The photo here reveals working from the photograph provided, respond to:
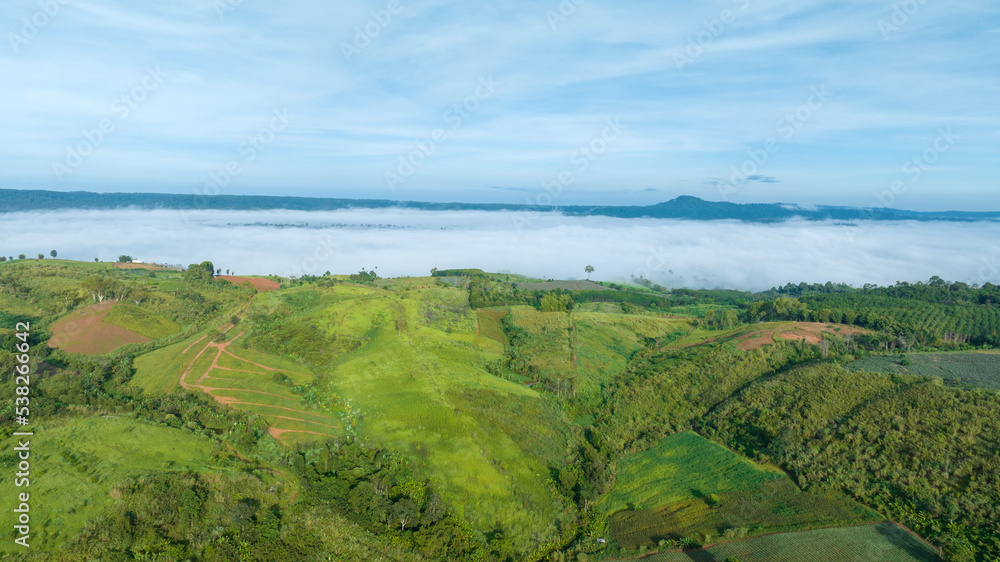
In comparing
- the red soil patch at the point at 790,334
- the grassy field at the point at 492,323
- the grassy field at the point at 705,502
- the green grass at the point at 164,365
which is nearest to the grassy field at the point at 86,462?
the green grass at the point at 164,365

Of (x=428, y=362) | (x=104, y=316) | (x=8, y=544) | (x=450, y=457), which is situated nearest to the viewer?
(x=8, y=544)

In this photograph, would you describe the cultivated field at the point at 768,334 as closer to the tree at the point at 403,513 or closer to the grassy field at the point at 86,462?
the tree at the point at 403,513

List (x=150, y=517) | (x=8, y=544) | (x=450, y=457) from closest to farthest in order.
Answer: (x=8, y=544) → (x=150, y=517) → (x=450, y=457)

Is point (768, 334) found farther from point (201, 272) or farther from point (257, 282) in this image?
point (201, 272)

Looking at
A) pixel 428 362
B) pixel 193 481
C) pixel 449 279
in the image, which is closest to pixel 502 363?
pixel 428 362

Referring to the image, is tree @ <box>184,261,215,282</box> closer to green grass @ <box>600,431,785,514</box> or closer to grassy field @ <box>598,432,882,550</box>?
green grass @ <box>600,431,785,514</box>

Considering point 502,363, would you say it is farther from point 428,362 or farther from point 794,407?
point 794,407

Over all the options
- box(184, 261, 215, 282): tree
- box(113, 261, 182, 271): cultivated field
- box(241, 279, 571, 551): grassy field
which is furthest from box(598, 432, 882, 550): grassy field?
box(113, 261, 182, 271): cultivated field

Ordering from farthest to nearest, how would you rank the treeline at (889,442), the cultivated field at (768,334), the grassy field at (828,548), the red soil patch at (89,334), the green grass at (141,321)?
the green grass at (141,321) < the cultivated field at (768,334) < the red soil patch at (89,334) < the treeline at (889,442) < the grassy field at (828,548)
